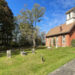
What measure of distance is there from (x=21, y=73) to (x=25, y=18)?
83.7 ft

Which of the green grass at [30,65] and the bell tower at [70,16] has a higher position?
the bell tower at [70,16]

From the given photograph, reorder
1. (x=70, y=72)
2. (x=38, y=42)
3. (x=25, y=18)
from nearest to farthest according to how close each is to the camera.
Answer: (x=70, y=72) < (x=25, y=18) < (x=38, y=42)

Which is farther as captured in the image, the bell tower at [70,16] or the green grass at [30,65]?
the bell tower at [70,16]

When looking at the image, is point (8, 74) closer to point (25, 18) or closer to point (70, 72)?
point (70, 72)

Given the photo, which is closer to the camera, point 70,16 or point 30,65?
point 30,65

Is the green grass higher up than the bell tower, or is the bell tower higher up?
the bell tower

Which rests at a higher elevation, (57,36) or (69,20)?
(69,20)

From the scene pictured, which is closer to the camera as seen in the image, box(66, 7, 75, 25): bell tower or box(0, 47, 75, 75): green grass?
box(0, 47, 75, 75): green grass

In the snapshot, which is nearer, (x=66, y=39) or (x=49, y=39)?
(x=66, y=39)

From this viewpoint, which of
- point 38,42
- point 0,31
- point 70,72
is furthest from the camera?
point 38,42

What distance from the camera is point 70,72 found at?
18.2ft

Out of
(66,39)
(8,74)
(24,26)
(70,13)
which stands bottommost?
(8,74)

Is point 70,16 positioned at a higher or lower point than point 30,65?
higher

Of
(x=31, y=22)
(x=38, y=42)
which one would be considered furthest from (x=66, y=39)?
(x=38, y=42)
